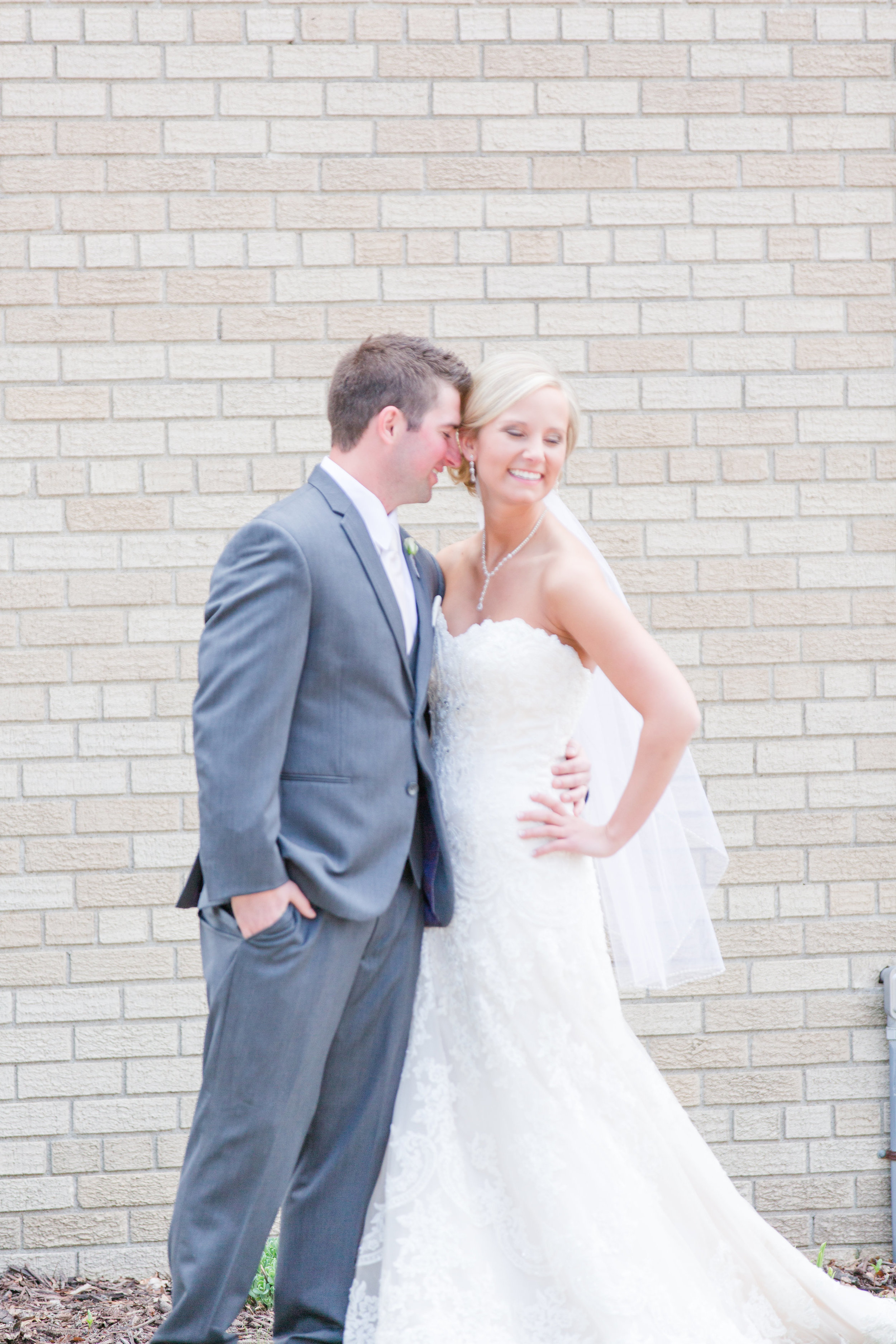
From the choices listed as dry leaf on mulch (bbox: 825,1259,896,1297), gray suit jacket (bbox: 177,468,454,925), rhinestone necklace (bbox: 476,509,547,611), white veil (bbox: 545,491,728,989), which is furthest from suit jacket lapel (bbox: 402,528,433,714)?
dry leaf on mulch (bbox: 825,1259,896,1297)

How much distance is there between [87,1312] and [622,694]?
2366 millimetres

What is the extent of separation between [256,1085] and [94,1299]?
5.58 feet

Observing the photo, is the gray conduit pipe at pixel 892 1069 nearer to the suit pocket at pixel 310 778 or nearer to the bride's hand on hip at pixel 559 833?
the bride's hand on hip at pixel 559 833

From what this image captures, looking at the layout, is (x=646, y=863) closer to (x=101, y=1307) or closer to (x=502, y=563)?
(x=502, y=563)

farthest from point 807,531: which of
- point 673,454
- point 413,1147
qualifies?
point 413,1147

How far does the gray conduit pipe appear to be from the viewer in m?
3.60

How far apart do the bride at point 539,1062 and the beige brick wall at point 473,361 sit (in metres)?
1.14

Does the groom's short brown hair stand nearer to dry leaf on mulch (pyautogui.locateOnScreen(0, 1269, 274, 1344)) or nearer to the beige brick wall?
the beige brick wall

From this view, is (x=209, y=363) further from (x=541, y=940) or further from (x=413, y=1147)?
(x=413, y=1147)

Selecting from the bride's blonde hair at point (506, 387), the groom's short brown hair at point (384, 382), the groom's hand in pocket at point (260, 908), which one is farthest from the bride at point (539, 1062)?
the groom's hand in pocket at point (260, 908)

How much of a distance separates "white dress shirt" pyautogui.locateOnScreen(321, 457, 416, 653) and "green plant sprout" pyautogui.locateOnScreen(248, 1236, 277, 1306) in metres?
1.92

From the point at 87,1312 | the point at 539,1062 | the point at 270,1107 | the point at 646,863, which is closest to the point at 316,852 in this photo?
the point at 270,1107

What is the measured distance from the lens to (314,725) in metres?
2.23

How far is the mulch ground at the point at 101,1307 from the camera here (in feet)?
10.3
